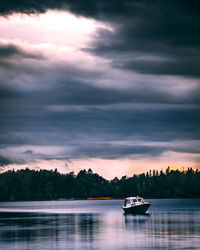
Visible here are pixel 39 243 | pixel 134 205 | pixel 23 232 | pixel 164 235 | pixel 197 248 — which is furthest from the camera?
pixel 134 205

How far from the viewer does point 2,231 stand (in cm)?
8325

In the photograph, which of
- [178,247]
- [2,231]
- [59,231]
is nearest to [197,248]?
[178,247]

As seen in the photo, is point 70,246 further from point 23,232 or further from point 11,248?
point 23,232

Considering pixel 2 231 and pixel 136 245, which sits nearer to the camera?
pixel 136 245

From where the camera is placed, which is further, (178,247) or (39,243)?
(39,243)

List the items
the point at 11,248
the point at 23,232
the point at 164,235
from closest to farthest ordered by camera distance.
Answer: the point at 11,248 → the point at 164,235 → the point at 23,232

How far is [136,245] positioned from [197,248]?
319 inches

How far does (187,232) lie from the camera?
7619 centimetres

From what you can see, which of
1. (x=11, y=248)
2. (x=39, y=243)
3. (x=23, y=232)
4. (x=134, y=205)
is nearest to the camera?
(x=11, y=248)

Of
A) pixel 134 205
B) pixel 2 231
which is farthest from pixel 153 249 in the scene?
pixel 134 205

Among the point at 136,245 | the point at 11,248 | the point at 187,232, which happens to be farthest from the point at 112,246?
the point at 187,232

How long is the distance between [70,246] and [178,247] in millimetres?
13170

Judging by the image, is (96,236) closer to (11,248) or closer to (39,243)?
(39,243)

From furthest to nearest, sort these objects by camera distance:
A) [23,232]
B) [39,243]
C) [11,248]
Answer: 1. [23,232]
2. [39,243]
3. [11,248]
